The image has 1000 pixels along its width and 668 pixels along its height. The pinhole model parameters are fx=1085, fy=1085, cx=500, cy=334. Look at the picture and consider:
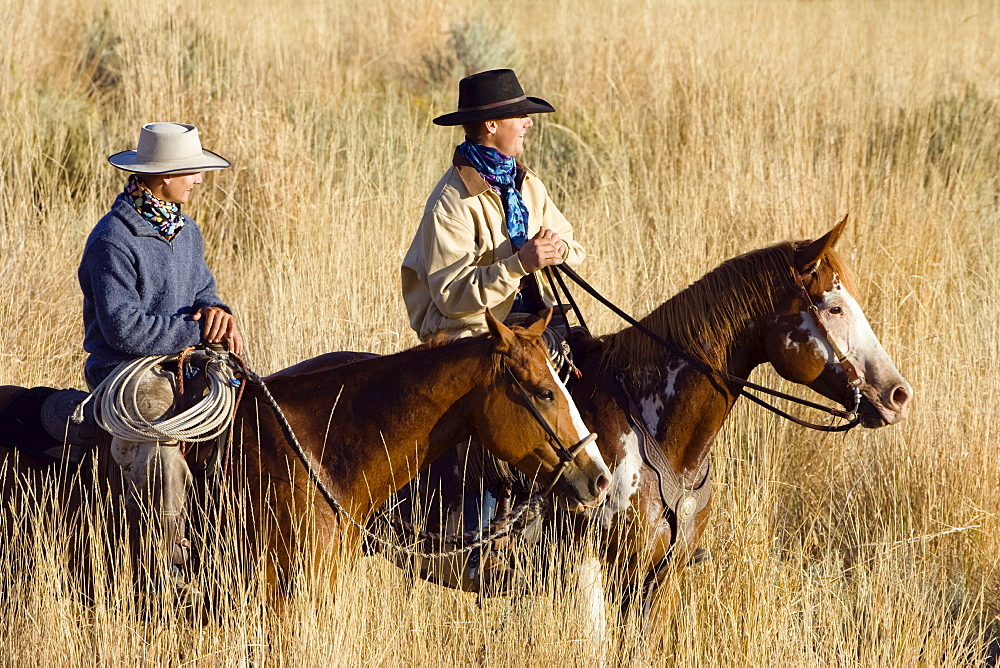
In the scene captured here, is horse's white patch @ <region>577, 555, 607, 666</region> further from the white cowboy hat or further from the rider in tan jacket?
the white cowboy hat

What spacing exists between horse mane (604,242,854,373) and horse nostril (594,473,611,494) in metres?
0.65

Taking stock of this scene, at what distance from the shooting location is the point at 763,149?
27.0ft

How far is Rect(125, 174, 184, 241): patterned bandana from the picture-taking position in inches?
137

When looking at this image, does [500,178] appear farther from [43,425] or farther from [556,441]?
[43,425]

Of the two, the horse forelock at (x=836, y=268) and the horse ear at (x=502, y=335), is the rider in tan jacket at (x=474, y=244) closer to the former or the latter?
the horse ear at (x=502, y=335)

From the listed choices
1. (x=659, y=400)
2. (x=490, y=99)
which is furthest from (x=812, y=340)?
(x=490, y=99)

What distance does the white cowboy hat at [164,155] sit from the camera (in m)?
3.48

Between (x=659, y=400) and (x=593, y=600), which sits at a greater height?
(x=659, y=400)

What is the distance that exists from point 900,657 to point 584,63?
8091mm

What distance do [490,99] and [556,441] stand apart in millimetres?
1409

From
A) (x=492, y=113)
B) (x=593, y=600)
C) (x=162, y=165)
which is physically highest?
(x=492, y=113)

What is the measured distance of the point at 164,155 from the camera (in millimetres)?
3520

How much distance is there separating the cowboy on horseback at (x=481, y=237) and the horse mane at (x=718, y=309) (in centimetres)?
31

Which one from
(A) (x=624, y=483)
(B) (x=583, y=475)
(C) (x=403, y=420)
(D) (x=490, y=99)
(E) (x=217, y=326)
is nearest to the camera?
(B) (x=583, y=475)
